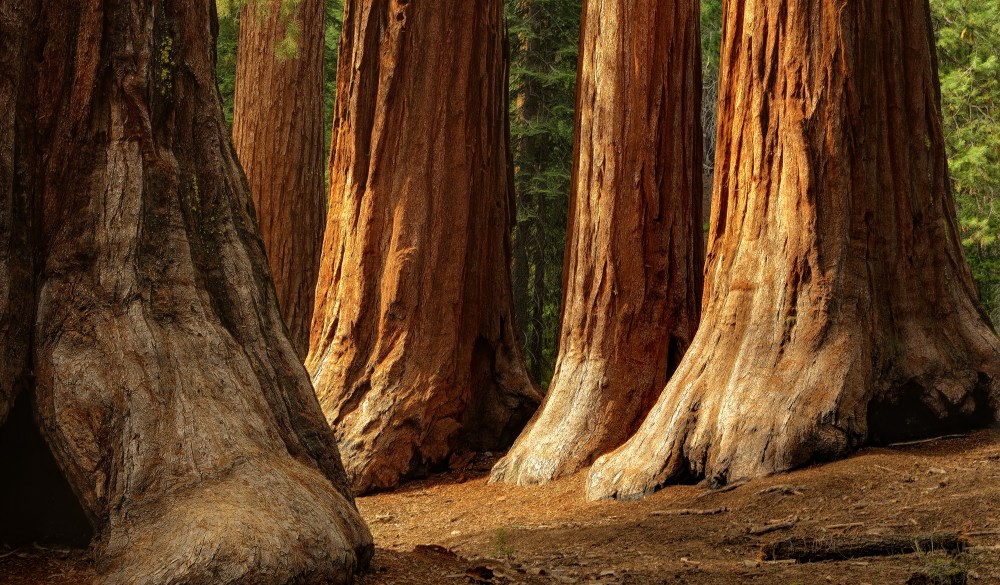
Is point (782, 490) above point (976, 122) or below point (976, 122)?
below

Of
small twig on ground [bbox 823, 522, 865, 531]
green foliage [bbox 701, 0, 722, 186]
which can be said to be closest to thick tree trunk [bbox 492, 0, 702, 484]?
small twig on ground [bbox 823, 522, 865, 531]

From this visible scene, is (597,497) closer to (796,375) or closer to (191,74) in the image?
(796,375)

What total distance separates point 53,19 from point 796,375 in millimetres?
4601

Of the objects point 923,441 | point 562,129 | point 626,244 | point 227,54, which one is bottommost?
point 923,441

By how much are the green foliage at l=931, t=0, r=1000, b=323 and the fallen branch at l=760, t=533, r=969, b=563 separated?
37.3 ft

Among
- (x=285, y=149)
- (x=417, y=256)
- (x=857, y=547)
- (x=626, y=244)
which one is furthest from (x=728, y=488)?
(x=285, y=149)

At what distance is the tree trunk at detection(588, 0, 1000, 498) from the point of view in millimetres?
6707

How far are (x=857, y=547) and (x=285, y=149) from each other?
33.8 feet

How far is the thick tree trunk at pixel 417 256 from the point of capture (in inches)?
366

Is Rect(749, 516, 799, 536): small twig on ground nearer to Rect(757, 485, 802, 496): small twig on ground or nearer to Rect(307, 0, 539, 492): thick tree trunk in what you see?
Rect(757, 485, 802, 496): small twig on ground

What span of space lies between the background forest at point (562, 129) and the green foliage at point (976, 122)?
0.02 m

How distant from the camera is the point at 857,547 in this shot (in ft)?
16.4

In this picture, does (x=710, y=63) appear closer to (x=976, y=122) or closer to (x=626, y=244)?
(x=976, y=122)

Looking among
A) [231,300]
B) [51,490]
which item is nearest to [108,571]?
[51,490]
